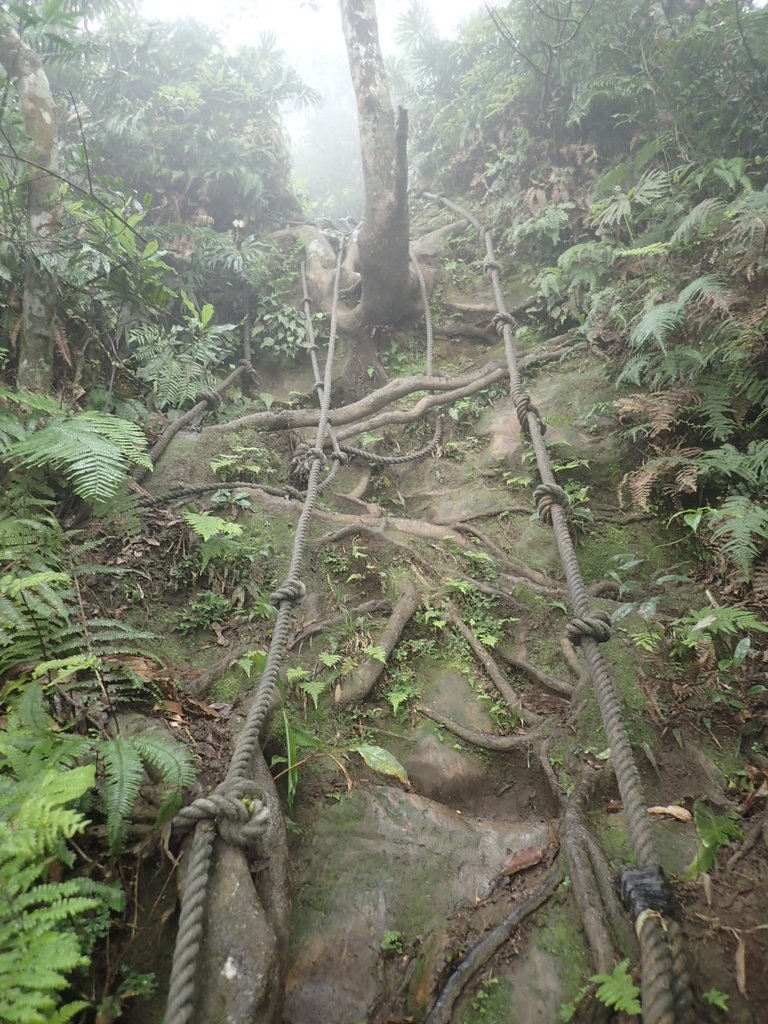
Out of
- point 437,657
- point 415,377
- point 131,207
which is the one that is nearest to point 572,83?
point 415,377

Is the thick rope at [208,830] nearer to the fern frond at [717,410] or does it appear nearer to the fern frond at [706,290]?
the fern frond at [717,410]

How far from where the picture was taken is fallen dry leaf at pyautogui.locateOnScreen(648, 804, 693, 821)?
6.90 feet

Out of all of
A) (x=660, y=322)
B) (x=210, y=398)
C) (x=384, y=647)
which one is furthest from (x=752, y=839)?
(x=210, y=398)

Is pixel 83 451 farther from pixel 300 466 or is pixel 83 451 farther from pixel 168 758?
pixel 300 466

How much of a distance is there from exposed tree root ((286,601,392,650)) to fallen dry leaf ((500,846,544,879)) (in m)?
1.48

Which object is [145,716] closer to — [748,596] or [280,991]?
[280,991]

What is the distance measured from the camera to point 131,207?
232 inches

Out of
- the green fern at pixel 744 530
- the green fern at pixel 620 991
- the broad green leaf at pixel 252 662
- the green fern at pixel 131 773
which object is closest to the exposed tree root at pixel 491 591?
the green fern at pixel 744 530

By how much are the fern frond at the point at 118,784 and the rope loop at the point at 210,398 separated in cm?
364

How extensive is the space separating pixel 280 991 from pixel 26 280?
14.0 ft

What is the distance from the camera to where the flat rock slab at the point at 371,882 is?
171 cm

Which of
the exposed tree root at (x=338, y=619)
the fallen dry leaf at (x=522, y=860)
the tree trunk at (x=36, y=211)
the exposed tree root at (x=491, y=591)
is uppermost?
the tree trunk at (x=36, y=211)

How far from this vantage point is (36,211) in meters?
3.83

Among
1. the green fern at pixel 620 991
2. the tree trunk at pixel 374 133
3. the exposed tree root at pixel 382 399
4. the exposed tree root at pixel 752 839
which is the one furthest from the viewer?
the tree trunk at pixel 374 133
